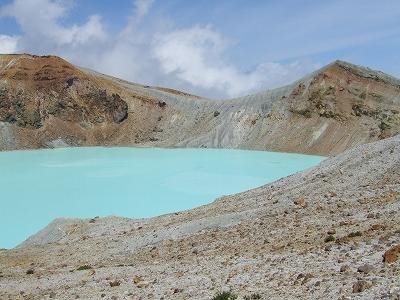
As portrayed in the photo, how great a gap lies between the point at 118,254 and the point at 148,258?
2.32 m

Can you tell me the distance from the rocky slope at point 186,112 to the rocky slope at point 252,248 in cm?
5477

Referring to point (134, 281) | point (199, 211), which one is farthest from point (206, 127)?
point (134, 281)

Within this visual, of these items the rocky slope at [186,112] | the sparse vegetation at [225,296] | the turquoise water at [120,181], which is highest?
the rocky slope at [186,112]

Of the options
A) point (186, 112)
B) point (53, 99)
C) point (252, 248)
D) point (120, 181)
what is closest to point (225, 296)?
point (252, 248)

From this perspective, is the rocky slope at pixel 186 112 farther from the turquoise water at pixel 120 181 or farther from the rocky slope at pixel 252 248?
the rocky slope at pixel 252 248

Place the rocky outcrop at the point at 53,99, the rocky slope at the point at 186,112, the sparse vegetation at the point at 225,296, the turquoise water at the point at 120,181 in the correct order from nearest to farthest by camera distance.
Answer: the sparse vegetation at the point at 225,296 → the turquoise water at the point at 120,181 → the rocky slope at the point at 186,112 → the rocky outcrop at the point at 53,99

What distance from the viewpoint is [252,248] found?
15.9 meters

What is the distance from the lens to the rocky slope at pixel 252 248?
10.7 metres

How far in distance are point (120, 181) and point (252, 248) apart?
36.3m

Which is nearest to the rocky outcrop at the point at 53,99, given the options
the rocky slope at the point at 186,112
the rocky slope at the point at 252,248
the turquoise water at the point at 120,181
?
the rocky slope at the point at 186,112

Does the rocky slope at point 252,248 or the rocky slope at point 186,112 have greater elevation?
the rocky slope at point 186,112

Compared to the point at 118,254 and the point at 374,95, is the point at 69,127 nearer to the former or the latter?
the point at 374,95

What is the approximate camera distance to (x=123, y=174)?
2215 inches

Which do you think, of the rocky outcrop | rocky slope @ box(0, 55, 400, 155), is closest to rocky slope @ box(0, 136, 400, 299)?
rocky slope @ box(0, 55, 400, 155)
